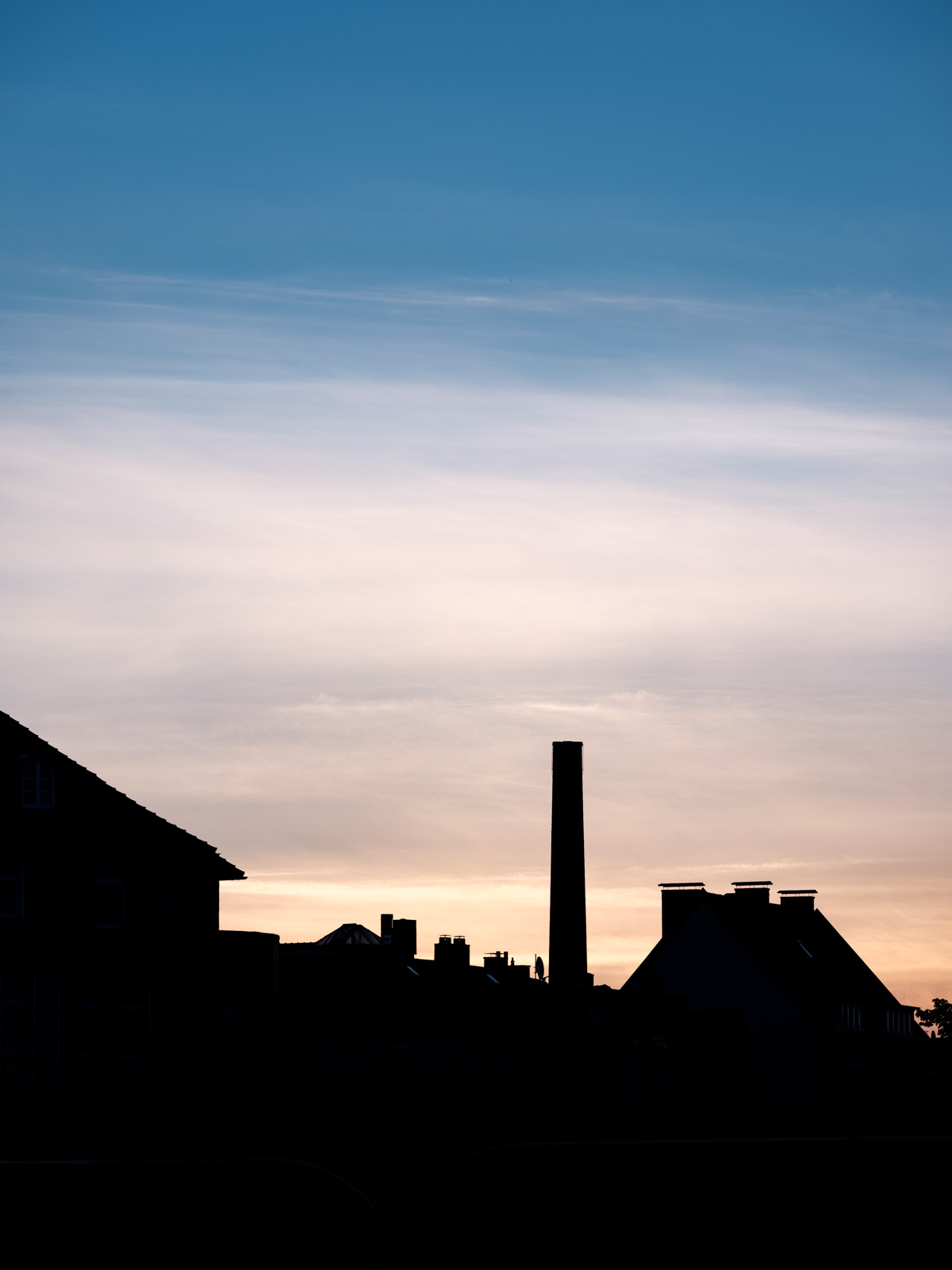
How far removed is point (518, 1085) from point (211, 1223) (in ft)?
179

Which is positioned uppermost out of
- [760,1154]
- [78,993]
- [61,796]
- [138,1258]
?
[61,796]

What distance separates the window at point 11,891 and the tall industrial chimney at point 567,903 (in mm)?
40169

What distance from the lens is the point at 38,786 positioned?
155 feet

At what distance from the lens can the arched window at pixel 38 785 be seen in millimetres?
46938

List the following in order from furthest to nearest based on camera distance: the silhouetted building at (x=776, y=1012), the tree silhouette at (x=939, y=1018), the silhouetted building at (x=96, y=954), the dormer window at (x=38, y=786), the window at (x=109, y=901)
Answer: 1. the tree silhouette at (x=939, y=1018)
2. the silhouetted building at (x=776, y=1012)
3. the window at (x=109, y=901)
4. the dormer window at (x=38, y=786)
5. the silhouetted building at (x=96, y=954)

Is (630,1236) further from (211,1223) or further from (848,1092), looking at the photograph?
(848,1092)

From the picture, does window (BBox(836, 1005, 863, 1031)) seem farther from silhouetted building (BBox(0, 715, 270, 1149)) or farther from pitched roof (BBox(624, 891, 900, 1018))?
silhouetted building (BBox(0, 715, 270, 1149))

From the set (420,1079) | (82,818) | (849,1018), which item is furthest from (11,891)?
(849,1018)

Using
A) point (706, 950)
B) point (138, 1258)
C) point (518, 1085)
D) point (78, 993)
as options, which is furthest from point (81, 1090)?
point (706, 950)

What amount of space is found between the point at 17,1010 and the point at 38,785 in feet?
18.8

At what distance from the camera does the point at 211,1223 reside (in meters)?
16.1

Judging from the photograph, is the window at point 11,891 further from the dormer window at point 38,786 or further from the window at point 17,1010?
the dormer window at point 38,786

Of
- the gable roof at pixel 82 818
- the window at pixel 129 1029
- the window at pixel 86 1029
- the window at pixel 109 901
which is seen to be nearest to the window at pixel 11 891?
the gable roof at pixel 82 818

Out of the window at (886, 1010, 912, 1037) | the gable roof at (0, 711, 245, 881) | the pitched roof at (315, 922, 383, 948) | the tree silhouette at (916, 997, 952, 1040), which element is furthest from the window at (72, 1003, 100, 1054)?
the tree silhouette at (916, 997, 952, 1040)
